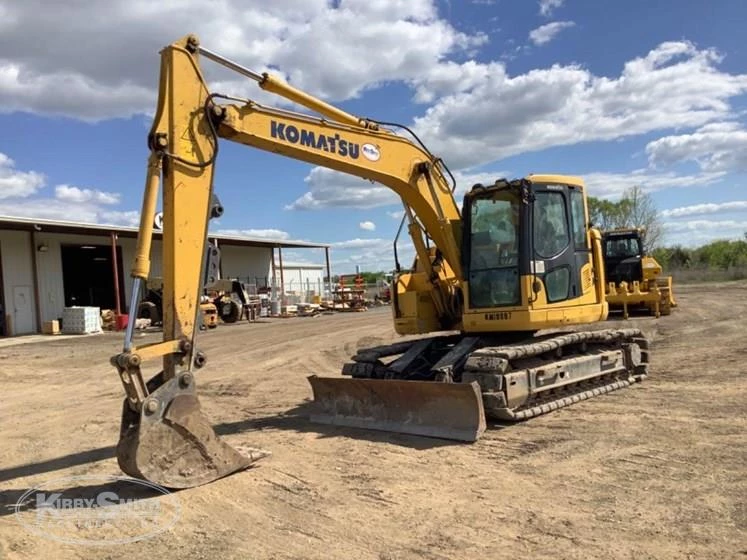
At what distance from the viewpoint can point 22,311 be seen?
26.8 m

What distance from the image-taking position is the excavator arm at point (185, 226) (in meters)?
5.51

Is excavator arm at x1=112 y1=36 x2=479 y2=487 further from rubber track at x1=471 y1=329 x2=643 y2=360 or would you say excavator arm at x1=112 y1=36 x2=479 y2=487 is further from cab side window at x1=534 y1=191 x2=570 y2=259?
cab side window at x1=534 y1=191 x2=570 y2=259

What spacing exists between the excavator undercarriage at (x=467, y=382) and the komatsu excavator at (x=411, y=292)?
0.9 inches

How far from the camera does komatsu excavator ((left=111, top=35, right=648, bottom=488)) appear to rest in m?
5.82

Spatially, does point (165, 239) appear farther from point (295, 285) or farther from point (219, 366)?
point (295, 285)

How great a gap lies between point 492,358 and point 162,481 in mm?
3853

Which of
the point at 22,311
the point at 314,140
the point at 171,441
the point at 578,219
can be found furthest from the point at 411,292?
the point at 22,311

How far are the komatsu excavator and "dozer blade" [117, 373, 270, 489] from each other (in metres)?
0.01

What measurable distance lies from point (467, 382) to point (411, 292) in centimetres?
199

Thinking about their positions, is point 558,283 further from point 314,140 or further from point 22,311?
point 22,311

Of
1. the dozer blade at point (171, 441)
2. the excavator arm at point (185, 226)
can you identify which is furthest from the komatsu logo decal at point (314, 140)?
the dozer blade at point (171, 441)

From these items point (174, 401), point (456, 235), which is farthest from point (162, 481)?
point (456, 235)

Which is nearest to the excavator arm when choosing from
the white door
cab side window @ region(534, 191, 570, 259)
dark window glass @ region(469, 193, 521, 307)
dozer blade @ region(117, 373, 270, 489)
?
dozer blade @ region(117, 373, 270, 489)

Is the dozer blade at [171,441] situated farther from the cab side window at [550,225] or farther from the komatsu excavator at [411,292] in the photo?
the cab side window at [550,225]
